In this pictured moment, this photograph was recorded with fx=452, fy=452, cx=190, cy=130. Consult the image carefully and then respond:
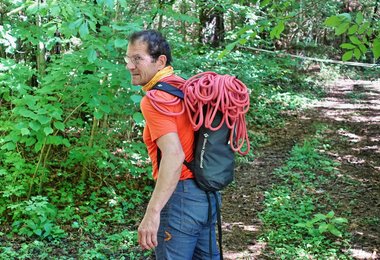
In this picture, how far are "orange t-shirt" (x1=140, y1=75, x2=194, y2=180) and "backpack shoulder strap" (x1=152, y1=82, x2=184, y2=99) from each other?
22 millimetres

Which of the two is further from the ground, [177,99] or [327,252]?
[177,99]

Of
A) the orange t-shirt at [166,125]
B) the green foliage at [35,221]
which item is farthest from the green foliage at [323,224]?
the orange t-shirt at [166,125]

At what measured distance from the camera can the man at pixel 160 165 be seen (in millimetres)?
2301

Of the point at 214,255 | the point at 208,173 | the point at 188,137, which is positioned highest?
the point at 188,137

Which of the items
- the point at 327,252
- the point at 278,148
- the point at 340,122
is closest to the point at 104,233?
the point at 327,252

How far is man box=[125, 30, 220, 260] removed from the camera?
90.6 inches

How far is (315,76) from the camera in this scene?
17.5 m

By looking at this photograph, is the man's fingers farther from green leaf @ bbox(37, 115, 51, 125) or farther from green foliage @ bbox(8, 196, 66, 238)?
green foliage @ bbox(8, 196, 66, 238)

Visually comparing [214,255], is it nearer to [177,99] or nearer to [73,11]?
[177,99]

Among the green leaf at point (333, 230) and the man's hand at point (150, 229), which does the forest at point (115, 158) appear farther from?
the man's hand at point (150, 229)

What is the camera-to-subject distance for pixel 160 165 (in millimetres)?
2285

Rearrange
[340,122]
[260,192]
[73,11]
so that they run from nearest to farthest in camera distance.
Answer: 1. [73,11]
2. [260,192]
3. [340,122]

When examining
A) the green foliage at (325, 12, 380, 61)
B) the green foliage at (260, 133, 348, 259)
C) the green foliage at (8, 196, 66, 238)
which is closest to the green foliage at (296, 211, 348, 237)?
the green foliage at (260, 133, 348, 259)

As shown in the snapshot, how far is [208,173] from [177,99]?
43 cm
